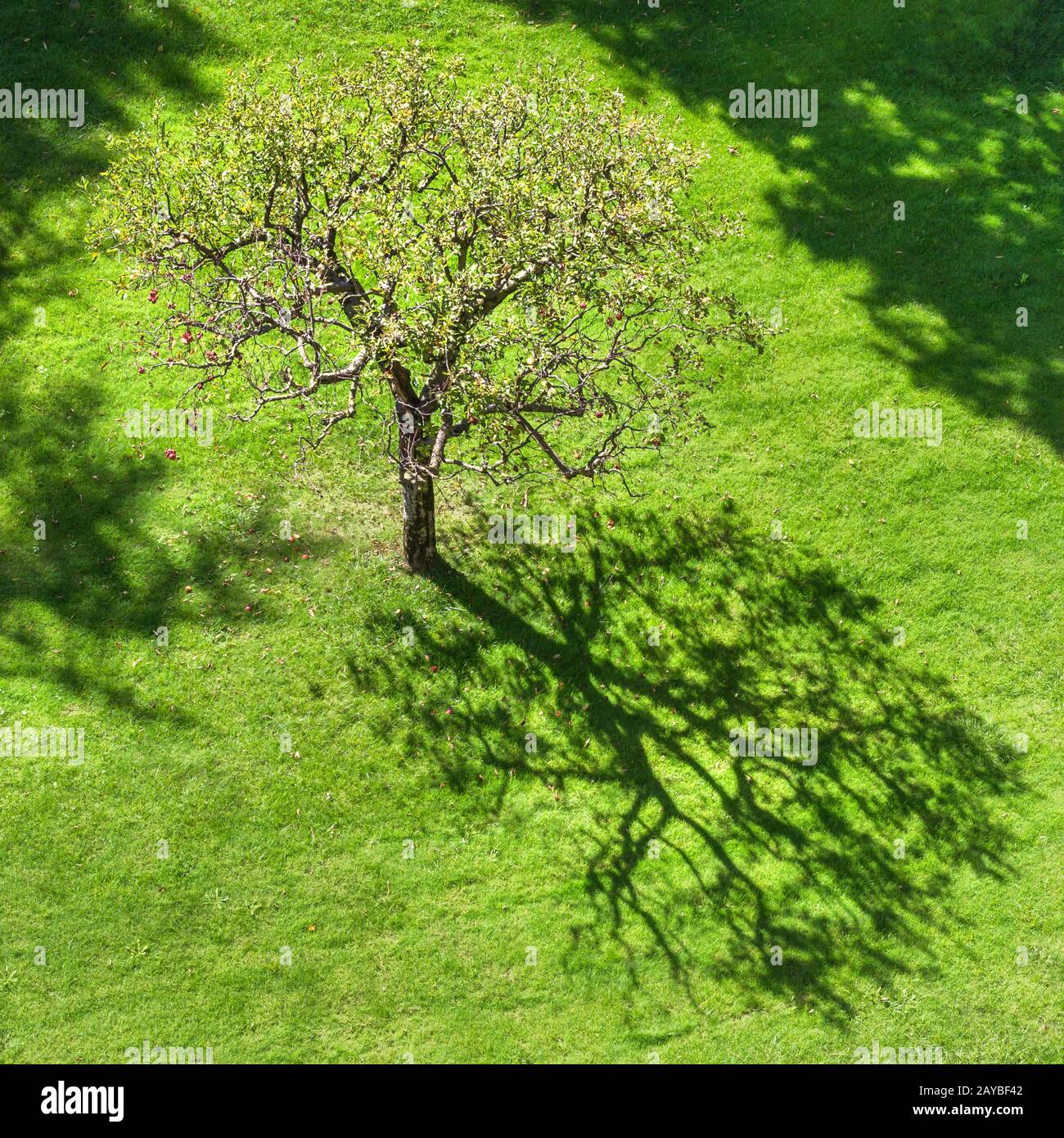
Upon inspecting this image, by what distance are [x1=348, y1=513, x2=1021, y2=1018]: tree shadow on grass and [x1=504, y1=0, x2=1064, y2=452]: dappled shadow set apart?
648 cm

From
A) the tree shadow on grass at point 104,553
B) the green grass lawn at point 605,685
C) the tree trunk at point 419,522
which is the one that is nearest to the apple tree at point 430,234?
the tree trunk at point 419,522

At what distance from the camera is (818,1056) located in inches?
620

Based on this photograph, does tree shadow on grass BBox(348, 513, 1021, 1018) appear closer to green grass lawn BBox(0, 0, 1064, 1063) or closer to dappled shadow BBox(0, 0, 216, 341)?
green grass lawn BBox(0, 0, 1064, 1063)

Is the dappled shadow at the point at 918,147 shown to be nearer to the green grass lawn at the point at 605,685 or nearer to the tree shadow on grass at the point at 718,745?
the green grass lawn at the point at 605,685

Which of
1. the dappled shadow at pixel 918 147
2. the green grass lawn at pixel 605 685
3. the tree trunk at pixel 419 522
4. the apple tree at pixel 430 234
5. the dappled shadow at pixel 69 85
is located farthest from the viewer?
the dappled shadow at pixel 69 85

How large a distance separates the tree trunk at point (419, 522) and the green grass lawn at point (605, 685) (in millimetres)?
562

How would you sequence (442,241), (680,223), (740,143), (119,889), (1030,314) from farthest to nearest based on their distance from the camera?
(740,143) → (1030,314) → (119,889) → (680,223) → (442,241)

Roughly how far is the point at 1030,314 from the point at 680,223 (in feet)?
35.3

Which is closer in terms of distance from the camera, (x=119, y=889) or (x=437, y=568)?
(x=119, y=889)

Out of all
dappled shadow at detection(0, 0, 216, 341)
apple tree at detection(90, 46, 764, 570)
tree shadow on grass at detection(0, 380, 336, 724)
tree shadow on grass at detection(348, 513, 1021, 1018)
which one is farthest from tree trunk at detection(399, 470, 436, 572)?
dappled shadow at detection(0, 0, 216, 341)

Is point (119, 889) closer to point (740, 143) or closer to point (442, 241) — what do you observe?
point (442, 241)

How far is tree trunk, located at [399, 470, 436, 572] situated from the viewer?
1723cm

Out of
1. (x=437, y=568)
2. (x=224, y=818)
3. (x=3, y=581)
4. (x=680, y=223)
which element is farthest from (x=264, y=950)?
(x=680, y=223)

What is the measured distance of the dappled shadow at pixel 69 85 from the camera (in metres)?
22.0
